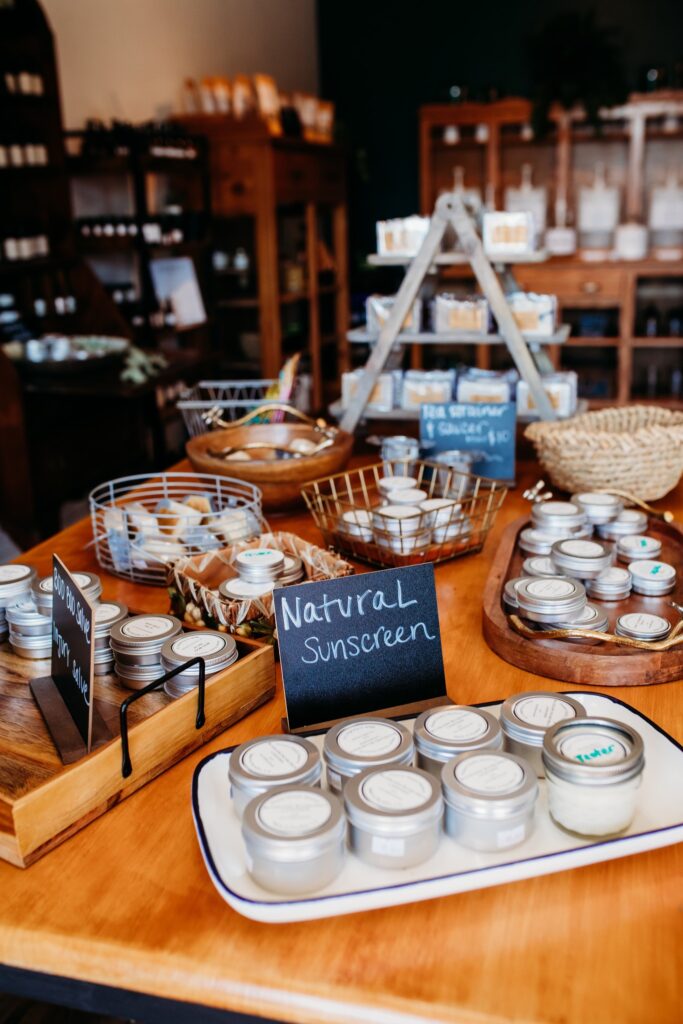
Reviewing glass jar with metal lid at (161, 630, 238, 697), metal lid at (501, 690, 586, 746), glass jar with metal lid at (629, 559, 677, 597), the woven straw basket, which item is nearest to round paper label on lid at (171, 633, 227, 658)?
glass jar with metal lid at (161, 630, 238, 697)

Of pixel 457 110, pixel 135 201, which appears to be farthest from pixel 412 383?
pixel 457 110

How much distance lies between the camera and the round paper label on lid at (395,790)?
2.83ft

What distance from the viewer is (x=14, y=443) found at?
347 cm

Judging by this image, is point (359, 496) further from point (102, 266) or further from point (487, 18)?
point (487, 18)

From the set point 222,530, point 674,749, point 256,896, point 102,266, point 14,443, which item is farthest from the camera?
point 102,266

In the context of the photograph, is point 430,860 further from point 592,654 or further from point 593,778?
point 592,654

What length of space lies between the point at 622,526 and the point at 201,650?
87 centimetres

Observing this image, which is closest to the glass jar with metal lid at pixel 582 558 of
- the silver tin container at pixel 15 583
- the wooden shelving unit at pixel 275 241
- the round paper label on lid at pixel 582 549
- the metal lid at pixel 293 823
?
the round paper label on lid at pixel 582 549

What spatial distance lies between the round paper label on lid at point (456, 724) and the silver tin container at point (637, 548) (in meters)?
0.70

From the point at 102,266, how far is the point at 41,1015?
398 cm

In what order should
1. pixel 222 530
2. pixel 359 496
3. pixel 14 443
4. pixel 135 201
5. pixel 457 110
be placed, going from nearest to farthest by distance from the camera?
pixel 222 530 < pixel 359 496 < pixel 14 443 < pixel 135 201 < pixel 457 110

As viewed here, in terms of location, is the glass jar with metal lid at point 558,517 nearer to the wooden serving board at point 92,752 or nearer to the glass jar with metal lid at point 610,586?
the glass jar with metal lid at point 610,586

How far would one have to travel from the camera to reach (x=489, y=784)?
89 centimetres

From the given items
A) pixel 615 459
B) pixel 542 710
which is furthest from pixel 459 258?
pixel 542 710
